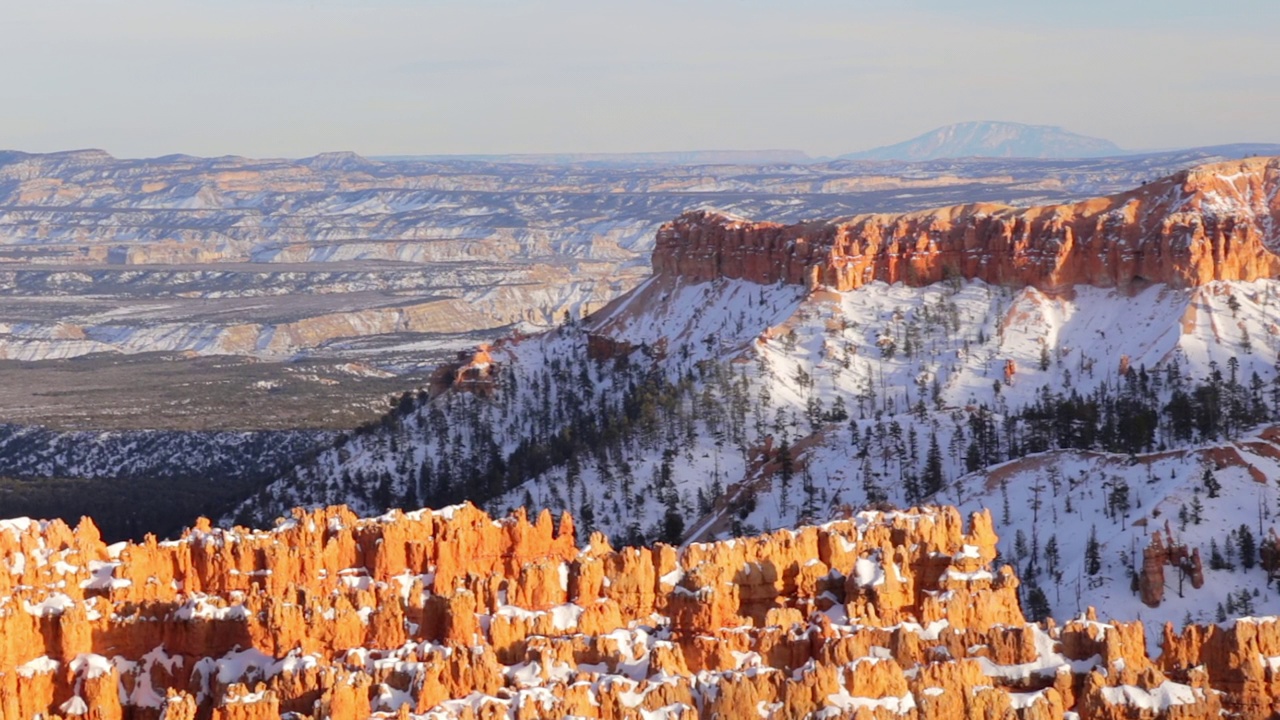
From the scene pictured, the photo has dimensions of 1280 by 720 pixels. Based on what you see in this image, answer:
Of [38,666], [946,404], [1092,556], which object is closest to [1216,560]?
[1092,556]

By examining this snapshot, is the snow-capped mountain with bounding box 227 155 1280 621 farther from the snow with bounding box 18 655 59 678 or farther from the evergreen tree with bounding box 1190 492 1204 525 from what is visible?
the snow with bounding box 18 655 59 678

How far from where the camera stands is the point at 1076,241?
186 metres

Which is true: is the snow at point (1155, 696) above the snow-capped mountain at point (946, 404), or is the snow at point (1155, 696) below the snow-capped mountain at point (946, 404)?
above

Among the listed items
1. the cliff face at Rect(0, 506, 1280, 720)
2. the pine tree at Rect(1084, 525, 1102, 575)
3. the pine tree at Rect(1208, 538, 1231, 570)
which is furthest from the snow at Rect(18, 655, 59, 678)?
the pine tree at Rect(1208, 538, 1231, 570)

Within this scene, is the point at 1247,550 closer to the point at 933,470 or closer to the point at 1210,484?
the point at 1210,484

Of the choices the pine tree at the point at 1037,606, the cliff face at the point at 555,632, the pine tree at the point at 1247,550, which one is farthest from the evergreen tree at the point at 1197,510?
the cliff face at the point at 555,632

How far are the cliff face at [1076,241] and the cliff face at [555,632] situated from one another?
110 meters

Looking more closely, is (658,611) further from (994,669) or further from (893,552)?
(994,669)

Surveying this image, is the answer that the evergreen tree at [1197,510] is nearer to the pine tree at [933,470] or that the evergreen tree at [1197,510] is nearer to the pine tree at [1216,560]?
the pine tree at [1216,560]

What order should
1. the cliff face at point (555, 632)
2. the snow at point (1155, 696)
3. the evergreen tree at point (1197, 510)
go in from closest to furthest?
the snow at point (1155, 696) < the cliff face at point (555, 632) < the evergreen tree at point (1197, 510)

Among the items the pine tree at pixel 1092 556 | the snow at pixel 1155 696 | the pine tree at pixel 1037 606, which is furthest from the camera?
the pine tree at pixel 1092 556

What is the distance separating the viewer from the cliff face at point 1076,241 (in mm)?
179500

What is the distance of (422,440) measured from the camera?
174625 millimetres

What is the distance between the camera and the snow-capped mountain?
4370 inches
